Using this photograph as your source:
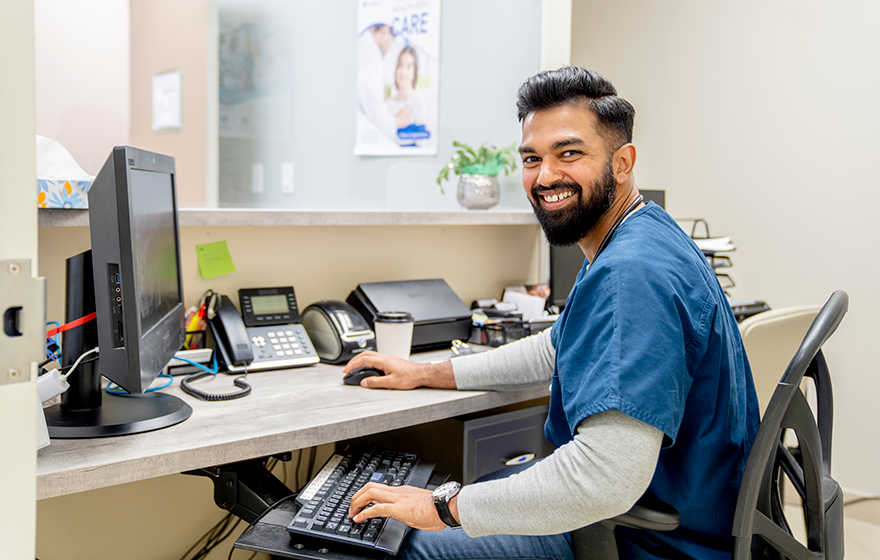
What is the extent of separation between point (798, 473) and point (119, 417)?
1.12 metres

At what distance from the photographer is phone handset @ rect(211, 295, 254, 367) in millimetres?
1468

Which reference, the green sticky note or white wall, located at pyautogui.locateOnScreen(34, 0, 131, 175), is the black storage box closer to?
the green sticky note

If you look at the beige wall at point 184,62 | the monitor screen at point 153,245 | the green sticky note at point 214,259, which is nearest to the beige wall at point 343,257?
the green sticky note at point 214,259

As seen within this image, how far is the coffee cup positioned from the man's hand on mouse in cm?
10

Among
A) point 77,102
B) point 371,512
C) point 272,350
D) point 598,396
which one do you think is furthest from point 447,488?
point 77,102

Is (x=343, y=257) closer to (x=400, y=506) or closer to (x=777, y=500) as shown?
(x=400, y=506)

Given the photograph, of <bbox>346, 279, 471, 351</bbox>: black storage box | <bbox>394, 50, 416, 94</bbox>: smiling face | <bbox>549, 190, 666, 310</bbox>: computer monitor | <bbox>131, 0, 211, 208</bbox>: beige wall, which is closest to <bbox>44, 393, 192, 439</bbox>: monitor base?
<bbox>346, 279, 471, 351</bbox>: black storage box

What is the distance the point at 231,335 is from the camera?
4.90 feet

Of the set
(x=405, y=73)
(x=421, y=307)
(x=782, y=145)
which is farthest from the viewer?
(x=405, y=73)

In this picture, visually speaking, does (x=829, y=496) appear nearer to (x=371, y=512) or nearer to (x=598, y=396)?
(x=598, y=396)

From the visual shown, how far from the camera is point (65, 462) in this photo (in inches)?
36.2

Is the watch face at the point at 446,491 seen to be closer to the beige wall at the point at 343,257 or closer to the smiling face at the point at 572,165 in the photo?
the smiling face at the point at 572,165

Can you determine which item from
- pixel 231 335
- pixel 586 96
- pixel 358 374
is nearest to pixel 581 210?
pixel 586 96

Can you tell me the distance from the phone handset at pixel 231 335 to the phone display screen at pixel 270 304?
0.07 meters
